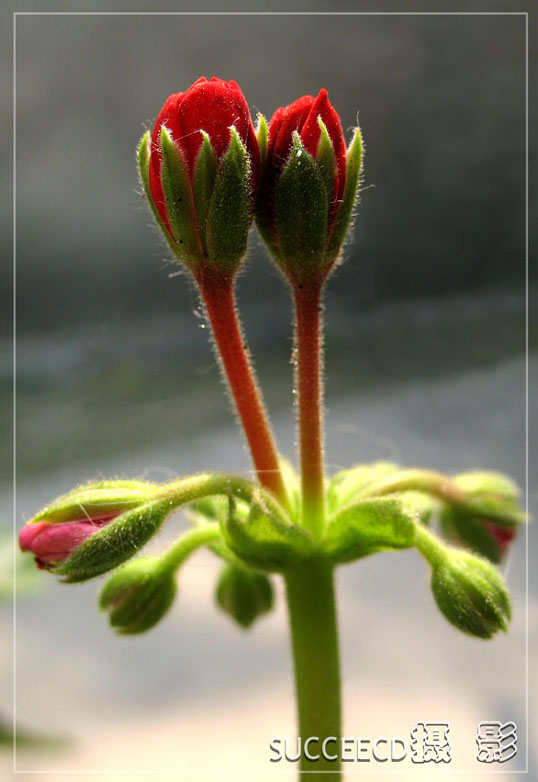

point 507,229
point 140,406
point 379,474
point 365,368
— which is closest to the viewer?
point 379,474

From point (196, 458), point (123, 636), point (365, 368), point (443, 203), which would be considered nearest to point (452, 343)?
point (365, 368)

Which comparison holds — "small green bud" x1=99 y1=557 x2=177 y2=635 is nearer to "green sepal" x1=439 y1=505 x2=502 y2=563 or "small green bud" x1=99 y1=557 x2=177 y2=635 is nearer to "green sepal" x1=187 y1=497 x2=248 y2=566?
"green sepal" x1=187 y1=497 x2=248 y2=566

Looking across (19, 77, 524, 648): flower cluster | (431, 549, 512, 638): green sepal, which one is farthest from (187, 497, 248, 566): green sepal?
(431, 549, 512, 638): green sepal

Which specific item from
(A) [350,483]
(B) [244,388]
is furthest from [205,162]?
(A) [350,483]

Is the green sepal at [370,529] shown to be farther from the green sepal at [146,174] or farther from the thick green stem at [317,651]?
the green sepal at [146,174]

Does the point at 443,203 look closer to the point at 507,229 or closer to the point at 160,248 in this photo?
the point at 507,229

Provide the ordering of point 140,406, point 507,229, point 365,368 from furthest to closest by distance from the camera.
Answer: point 365,368, point 140,406, point 507,229

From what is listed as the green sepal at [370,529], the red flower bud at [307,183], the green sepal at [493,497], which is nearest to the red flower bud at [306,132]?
the red flower bud at [307,183]
